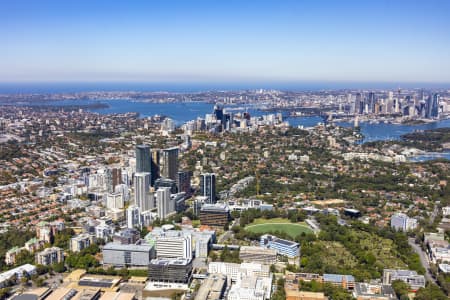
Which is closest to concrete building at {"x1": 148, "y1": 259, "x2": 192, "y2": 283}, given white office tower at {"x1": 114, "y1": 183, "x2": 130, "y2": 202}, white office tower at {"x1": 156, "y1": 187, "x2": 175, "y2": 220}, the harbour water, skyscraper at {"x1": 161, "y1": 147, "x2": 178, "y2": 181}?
white office tower at {"x1": 156, "y1": 187, "x2": 175, "y2": 220}

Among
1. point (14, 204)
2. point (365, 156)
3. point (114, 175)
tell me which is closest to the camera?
point (14, 204)

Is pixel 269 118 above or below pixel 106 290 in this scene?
above

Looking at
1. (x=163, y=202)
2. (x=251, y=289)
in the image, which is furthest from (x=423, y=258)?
(x=163, y=202)

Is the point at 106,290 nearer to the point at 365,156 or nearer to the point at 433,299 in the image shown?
the point at 433,299

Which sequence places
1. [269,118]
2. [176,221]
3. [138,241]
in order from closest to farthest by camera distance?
[138,241], [176,221], [269,118]

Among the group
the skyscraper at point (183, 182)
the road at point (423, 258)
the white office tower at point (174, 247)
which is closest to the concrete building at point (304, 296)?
the white office tower at point (174, 247)

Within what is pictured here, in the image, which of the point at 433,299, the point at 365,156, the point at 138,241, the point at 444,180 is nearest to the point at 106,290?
the point at 138,241
